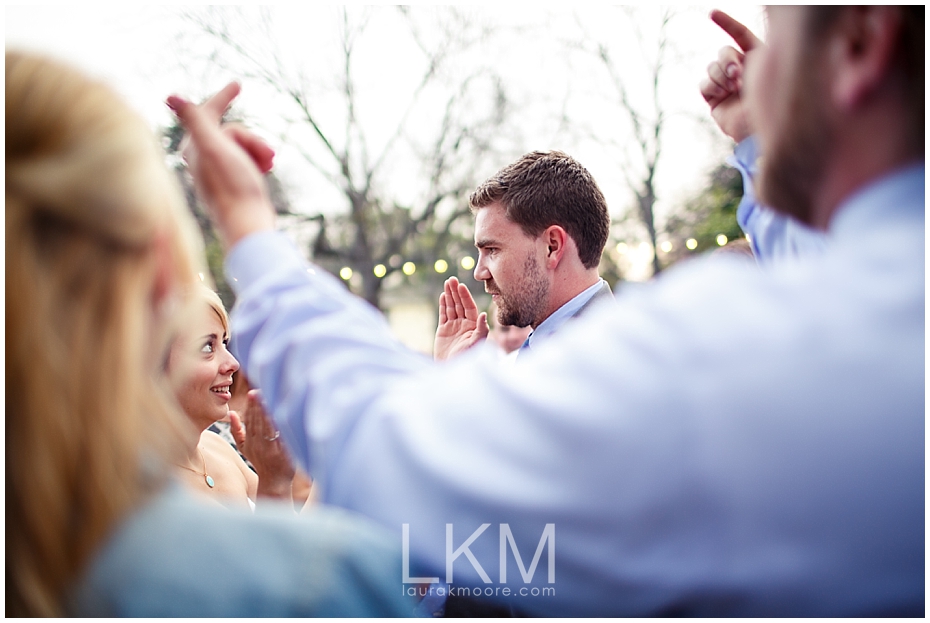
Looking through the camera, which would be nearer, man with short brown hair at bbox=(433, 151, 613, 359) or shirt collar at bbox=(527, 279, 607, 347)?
shirt collar at bbox=(527, 279, 607, 347)

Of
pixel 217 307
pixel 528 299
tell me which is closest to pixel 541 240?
pixel 528 299

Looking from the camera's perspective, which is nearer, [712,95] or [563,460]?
[563,460]

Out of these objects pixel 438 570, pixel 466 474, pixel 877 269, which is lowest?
pixel 438 570

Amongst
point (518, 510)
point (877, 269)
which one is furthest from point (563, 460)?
point (877, 269)

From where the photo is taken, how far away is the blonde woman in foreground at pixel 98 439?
77 cm

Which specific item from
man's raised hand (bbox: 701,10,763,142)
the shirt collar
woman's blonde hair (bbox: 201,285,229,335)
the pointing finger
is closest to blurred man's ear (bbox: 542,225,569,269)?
the shirt collar

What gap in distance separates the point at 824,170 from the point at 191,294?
838 millimetres

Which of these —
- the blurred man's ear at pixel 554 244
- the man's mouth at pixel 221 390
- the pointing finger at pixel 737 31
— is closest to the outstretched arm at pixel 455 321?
the blurred man's ear at pixel 554 244

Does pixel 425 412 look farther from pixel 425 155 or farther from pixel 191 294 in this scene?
pixel 425 155

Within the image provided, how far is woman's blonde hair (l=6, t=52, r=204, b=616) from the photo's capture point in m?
0.77

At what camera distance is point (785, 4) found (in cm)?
85

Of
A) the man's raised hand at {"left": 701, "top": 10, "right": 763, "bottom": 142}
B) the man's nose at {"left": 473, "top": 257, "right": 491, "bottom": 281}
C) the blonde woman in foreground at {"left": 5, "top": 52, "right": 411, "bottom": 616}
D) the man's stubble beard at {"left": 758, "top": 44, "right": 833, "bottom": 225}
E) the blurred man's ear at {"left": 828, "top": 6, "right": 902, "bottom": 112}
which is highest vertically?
the man's nose at {"left": 473, "top": 257, "right": 491, "bottom": 281}

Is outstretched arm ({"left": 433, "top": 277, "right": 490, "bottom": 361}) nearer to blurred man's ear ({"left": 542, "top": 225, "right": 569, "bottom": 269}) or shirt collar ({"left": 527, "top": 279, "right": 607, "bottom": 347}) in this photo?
shirt collar ({"left": 527, "top": 279, "right": 607, "bottom": 347})

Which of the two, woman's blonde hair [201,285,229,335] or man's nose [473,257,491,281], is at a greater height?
man's nose [473,257,491,281]
